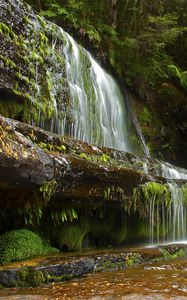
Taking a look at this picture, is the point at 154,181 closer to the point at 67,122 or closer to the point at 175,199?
the point at 175,199

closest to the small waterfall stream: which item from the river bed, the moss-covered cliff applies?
the moss-covered cliff

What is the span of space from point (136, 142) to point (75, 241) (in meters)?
6.76

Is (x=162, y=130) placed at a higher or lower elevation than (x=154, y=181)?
higher

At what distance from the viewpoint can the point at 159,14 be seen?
17656 mm

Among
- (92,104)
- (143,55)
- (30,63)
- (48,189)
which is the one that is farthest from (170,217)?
(143,55)

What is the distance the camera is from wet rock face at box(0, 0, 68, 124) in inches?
318

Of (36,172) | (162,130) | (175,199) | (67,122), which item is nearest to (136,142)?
(162,130)

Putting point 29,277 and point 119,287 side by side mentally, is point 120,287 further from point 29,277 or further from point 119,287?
point 29,277

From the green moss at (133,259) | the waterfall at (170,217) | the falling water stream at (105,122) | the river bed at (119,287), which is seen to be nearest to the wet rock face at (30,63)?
the falling water stream at (105,122)

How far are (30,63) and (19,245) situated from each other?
450cm

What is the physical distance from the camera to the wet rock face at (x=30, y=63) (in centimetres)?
807

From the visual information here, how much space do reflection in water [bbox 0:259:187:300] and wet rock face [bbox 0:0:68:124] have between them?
14.5ft

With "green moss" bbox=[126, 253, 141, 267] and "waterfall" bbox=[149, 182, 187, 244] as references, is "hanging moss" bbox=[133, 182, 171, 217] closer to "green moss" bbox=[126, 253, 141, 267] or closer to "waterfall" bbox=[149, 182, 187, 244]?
"waterfall" bbox=[149, 182, 187, 244]

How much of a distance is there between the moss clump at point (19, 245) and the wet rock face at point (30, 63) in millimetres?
3124
